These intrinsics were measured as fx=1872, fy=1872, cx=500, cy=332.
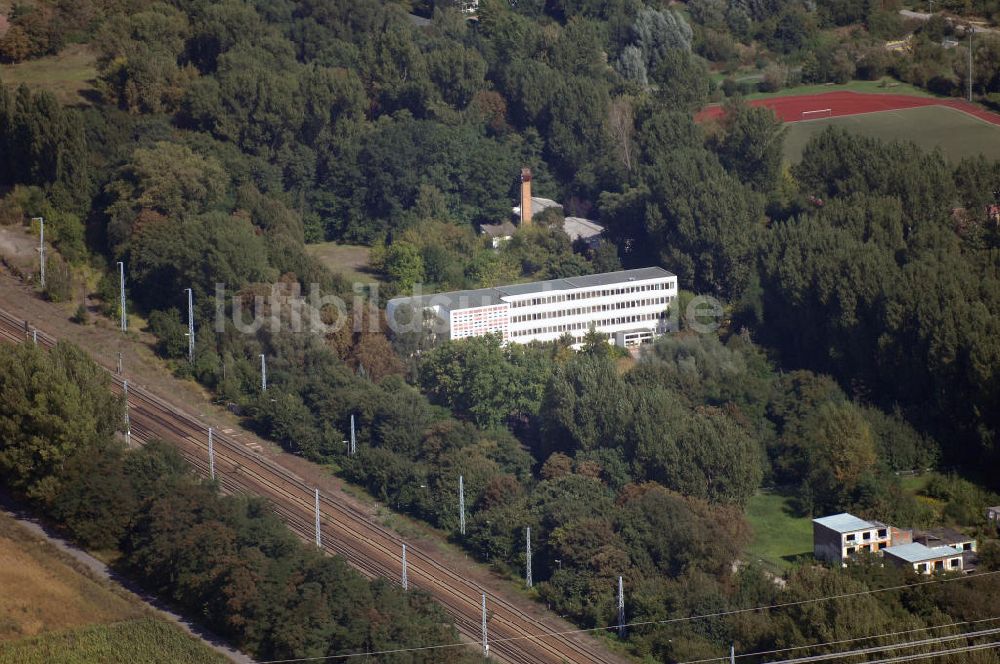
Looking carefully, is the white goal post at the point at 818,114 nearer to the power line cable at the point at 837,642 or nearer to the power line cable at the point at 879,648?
the power line cable at the point at 837,642

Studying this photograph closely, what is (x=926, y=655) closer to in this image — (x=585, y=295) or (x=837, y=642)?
(x=837, y=642)

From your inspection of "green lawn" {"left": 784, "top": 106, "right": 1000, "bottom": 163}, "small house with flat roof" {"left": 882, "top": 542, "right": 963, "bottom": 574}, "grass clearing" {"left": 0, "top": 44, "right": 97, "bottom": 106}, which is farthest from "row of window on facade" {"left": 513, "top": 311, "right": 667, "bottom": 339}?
"grass clearing" {"left": 0, "top": 44, "right": 97, "bottom": 106}

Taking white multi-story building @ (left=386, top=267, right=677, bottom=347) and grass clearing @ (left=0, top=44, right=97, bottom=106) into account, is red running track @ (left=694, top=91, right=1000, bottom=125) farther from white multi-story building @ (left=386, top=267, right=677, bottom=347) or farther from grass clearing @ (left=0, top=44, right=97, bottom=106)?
grass clearing @ (left=0, top=44, right=97, bottom=106)

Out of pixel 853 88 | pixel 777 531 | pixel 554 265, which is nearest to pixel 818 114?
pixel 853 88

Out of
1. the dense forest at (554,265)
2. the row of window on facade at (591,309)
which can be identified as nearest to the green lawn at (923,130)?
the dense forest at (554,265)

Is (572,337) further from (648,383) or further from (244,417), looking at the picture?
(244,417)

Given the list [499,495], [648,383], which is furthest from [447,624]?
[648,383]
